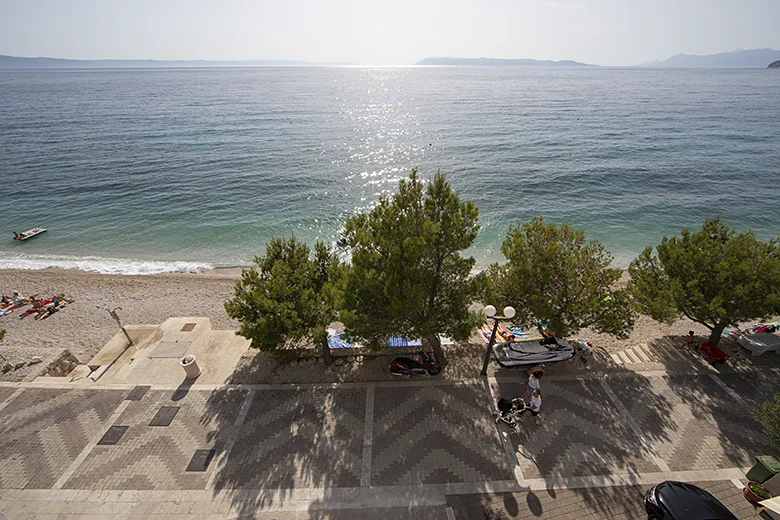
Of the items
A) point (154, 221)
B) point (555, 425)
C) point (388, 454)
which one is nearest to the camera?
point (388, 454)

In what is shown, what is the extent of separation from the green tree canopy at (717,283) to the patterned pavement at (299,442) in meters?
14.9

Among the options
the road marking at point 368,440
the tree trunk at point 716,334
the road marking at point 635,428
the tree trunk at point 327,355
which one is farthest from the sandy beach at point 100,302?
the tree trunk at point 716,334

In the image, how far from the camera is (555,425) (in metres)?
14.4

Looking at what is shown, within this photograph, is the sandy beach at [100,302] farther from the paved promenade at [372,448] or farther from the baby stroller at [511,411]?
the baby stroller at [511,411]

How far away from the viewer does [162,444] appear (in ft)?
46.1

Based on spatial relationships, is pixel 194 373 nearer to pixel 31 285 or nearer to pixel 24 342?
pixel 24 342

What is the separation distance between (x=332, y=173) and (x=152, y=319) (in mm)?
37306

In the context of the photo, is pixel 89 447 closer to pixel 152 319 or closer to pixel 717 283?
pixel 152 319

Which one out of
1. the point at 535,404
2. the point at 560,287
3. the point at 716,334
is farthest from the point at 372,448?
the point at 716,334

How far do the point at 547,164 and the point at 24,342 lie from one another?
215 ft

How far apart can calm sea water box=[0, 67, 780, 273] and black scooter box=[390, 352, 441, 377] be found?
21.0m

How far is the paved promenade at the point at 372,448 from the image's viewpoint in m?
12.0

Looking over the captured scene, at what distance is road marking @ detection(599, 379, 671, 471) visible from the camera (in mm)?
12977

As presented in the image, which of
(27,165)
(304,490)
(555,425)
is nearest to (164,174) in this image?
(27,165)
